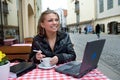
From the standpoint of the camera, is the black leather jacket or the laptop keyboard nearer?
the laptop keyboard

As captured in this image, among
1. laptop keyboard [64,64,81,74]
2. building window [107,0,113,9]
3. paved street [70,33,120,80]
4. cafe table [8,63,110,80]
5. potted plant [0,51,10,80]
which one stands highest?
building window [107,0,113,9]

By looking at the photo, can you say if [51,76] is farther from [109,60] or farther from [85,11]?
[85,11]

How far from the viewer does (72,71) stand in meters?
1.95

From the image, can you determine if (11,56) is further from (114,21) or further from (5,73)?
(114,21)

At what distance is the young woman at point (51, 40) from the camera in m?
2.63

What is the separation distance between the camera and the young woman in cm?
263

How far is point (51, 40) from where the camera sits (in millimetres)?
2738

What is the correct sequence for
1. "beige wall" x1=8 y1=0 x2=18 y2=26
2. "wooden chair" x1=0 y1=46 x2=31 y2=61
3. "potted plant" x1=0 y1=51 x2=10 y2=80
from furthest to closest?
"beige wall" x1=8 y1=0 x2=18 y2=26
"wooden chair" x1=0 y1=46 x2=31 y2=61
"potted plant" x1=0 y1=51 x2=10 y2=80

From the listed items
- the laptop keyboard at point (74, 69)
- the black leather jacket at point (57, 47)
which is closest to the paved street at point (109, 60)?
the black leather jacket at point (57, 47)

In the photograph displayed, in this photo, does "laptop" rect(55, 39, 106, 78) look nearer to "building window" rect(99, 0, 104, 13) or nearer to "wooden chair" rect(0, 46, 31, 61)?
"wooden chair" rect(0, 46, 31, 61)

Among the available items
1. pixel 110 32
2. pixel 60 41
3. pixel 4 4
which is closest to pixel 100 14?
pixel 110 32

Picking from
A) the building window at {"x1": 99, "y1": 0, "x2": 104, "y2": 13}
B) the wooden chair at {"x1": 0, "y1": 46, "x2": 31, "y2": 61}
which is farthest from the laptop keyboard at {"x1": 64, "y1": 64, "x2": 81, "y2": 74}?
the building window at {"x1": 99, "y1": 0, "x2": 104, "y2": 13}

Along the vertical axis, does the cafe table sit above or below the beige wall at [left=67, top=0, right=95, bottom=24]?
below

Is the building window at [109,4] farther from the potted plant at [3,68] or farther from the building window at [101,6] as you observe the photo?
the potted plant at [3,68]
